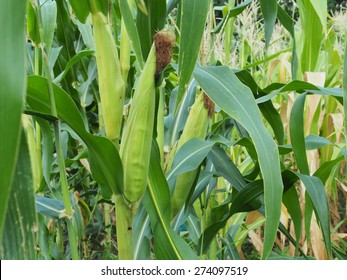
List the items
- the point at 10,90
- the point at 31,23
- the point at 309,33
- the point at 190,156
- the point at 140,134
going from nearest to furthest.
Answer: the point at 10,90, the point at 140,134, the point at 190,156, the point at 31,23, the point at 309,33

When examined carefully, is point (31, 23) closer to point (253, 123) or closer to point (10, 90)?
point (253, 123)

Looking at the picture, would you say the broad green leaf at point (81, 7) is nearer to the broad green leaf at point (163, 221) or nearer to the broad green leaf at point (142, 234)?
the broad green leaf at point (163, 221)

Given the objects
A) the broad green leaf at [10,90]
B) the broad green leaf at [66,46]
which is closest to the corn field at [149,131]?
the broad green leaf at [10,90]

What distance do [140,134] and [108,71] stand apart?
0.10 metres

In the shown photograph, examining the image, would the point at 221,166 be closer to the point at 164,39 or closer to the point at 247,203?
the point at 247,203

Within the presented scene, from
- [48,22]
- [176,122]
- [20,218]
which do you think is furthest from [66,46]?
[20,218]

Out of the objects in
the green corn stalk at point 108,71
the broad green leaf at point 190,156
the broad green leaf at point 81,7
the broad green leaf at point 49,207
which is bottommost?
the broad green leaf at point 49,207

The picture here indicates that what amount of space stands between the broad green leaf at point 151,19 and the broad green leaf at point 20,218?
0.37 meters

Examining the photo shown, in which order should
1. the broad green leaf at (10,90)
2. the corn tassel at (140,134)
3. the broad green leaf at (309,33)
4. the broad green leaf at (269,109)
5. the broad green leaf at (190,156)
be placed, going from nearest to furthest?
the broad green leaf at (10,90), the corn tassel at (140,134), the broad green leaf at (190,156), the broad green leaf at (269,109), the broad green leaf at (309,33)

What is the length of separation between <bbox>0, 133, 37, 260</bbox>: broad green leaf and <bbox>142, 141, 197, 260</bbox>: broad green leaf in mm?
397

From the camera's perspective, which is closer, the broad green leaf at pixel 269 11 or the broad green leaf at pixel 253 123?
the broad green leaf at pixel 253 123

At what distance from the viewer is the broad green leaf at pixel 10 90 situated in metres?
0.28

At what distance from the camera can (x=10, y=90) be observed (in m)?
0.30
